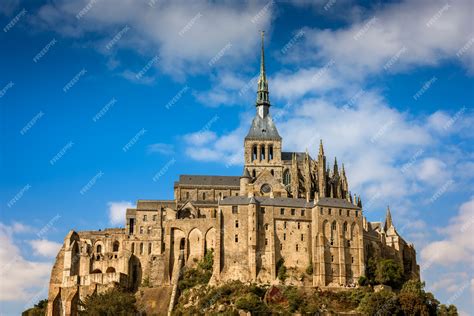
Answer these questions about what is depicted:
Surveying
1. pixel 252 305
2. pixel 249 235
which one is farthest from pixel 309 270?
pixel 252 305

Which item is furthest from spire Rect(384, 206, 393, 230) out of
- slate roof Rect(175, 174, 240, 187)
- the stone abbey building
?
slate roof Rect(175, 174, 240, 187)

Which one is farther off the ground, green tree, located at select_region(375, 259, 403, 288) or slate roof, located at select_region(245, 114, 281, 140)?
slate roof, located at select_region(245, 114, 281, 140)

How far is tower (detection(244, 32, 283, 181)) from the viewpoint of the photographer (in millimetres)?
117500

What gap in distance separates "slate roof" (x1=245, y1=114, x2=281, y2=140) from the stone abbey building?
157 millimetres

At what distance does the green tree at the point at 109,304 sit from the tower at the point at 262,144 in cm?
2830

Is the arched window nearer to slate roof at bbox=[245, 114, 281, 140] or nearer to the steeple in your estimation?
A: slate roof at bbox=[245, 114, 281, 140]

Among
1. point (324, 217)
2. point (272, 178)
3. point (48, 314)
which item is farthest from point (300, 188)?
point (48, 314)

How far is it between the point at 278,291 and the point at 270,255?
231 inches

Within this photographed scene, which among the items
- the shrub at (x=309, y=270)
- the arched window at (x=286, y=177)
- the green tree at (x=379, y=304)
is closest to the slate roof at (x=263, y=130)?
the arched window at (x=286, y=177)

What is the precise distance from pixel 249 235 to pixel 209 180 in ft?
70.2

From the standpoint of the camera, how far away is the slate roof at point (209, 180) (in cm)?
11819

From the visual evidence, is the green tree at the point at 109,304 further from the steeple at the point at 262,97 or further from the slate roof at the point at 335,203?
the steeple at the point at 262,97

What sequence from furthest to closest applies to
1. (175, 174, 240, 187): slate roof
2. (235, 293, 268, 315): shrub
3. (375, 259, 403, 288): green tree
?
1. (175, 174, 240, 187): slate roof
2. (375, 259, 403, 288): green tree
3. (235, 293, 268, 315): shrub

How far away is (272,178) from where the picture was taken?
370 ft
